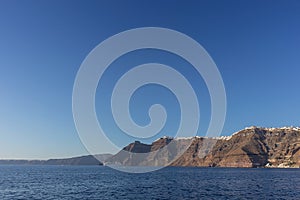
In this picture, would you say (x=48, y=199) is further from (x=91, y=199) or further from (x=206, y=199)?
(x=206, y=199)

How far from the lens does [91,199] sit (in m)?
73.3

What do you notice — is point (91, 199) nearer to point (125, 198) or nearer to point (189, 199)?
point (125, 198)

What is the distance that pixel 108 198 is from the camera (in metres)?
75.6

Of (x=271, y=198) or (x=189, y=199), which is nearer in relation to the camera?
(x=189, y=199)

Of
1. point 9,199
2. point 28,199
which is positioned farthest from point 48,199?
point 9,199

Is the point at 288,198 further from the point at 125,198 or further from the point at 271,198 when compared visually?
the point at 125,198

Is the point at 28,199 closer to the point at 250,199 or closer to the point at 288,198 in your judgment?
the point at 250,199

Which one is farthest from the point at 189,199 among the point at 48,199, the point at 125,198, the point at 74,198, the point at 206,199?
the point at 48,199

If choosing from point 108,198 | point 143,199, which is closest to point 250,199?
point 143,199

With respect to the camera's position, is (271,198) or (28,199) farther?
(271,198)

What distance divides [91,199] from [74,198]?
4.61 meters

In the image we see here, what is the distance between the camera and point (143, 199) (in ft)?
244

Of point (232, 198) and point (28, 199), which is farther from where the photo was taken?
point (232, 198)

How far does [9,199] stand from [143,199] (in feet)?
106
